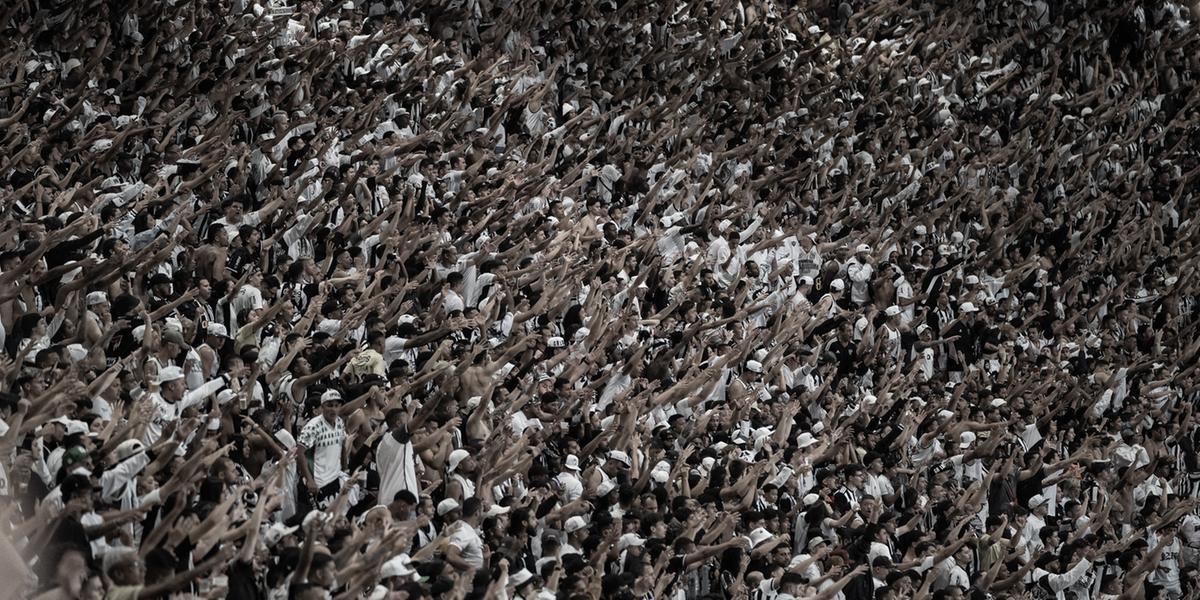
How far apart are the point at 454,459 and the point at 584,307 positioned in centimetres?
447

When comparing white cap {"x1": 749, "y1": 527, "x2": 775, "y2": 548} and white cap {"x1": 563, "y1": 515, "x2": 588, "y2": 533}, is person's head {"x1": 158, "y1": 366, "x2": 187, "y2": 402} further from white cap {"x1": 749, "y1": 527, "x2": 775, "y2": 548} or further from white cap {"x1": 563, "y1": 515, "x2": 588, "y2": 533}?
white cap {"x1": 749, "y1": 527, "x2": 775, "y2": 548}

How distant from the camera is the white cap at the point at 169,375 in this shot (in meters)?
12.0

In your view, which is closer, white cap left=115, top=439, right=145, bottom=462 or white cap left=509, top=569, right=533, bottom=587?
white cap left=115, top=439, right=145, bottom=462

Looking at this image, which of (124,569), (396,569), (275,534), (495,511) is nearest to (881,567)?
(495,511)

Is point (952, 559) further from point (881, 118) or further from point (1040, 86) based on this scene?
point (1040, 86)

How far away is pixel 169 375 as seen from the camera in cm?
1201

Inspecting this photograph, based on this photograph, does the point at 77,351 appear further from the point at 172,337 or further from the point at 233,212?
the point at 233,212

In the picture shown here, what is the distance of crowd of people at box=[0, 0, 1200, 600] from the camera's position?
11609 millimetres

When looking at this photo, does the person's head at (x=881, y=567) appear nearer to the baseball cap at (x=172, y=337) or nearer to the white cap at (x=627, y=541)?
the white cap at (x=627, y=541)

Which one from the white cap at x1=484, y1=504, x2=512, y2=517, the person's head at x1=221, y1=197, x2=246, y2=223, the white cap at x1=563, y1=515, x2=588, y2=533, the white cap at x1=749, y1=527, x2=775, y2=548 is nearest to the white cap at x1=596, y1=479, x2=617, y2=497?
the white cap at x1=563, y1=515, x2=588, y2=533

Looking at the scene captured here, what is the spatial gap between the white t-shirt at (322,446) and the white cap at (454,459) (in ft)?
3.07

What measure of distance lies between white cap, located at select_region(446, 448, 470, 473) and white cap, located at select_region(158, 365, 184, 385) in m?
2.05

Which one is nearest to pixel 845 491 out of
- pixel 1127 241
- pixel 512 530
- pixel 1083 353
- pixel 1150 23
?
pixel 512 530

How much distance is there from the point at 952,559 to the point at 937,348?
580cm
